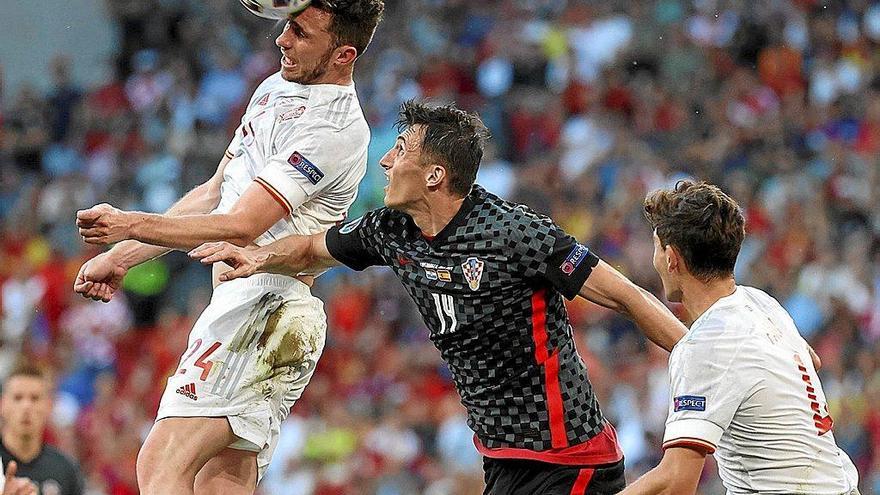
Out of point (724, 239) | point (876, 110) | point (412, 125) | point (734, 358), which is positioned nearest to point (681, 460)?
point (734, 358)

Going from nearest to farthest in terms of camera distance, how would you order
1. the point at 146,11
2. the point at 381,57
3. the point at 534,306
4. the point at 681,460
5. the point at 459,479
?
the point at 681,460 → the point at 534,306 → the point at 459,479 → the point at 381,57 → the point at 146,11

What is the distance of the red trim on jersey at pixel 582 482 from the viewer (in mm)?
5141

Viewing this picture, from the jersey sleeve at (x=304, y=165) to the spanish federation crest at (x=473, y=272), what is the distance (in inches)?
28.7

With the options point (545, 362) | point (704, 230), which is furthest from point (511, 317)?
point (704, 230)

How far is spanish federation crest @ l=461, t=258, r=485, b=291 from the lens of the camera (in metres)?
5.09

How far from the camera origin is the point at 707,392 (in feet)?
14.7

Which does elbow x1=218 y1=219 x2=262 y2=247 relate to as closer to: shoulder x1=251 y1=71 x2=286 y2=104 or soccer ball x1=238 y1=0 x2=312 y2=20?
shoulder x1=251 y1=71 x2=286 y2=104

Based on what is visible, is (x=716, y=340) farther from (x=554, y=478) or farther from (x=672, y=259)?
(x=554, y=478)

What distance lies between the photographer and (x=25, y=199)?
13344 millimetres

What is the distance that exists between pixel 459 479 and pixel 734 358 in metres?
5.86

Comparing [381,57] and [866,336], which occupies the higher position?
[381,57]

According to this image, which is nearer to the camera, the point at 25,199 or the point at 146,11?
the point at 25,199

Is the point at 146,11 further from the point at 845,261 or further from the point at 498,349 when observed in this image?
the point at 498,349

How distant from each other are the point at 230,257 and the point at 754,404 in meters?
1.84
